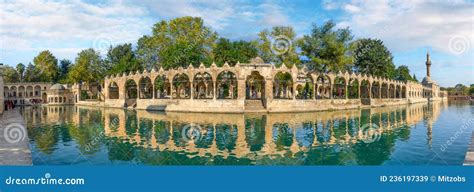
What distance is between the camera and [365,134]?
1797 centimetres

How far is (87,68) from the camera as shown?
260 feet

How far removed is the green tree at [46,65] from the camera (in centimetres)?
9638

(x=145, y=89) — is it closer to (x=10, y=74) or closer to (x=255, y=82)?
(x=255, y=82)

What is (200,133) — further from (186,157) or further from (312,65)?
(312,65)

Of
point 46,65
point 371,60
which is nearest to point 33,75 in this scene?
point 46,65

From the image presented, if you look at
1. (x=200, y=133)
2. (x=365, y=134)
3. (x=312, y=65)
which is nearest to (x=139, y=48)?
(x=312, y=65)

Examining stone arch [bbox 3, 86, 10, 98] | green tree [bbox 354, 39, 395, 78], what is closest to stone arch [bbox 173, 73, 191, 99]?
green tree [bbox 354, 39, 395, 78]

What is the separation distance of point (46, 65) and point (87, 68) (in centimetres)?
2667

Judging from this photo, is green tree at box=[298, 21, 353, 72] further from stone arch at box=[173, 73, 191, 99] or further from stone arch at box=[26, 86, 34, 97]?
stone arch at box=[26, 86, 34, 97]

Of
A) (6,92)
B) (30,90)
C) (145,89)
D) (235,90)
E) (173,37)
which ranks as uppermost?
(173,37)

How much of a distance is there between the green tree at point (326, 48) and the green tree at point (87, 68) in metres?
50.4

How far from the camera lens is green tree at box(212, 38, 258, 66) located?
51.9 meters

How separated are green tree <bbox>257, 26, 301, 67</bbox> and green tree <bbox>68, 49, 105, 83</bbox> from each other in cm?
3911

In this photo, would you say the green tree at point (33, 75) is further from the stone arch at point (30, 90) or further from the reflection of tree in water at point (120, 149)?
the reflection of tree in water at point (120, 149)
